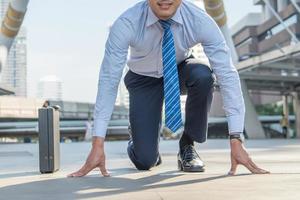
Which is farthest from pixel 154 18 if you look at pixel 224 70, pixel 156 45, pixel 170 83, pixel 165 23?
pixel 224 70

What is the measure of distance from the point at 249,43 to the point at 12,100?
38.2m

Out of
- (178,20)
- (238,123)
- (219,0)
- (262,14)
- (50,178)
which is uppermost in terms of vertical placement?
(262,14)

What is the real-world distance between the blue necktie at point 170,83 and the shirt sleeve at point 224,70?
250 mm

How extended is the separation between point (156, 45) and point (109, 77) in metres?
0.53

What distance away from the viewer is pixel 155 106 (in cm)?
531

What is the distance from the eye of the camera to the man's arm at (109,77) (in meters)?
4.30

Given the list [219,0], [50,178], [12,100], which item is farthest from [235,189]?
[12,100]

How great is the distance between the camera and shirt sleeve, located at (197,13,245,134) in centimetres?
443

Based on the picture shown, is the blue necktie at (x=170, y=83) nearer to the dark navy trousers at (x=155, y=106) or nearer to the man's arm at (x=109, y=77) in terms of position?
the man's arm at (x=109, y=77)

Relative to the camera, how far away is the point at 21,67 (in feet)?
393

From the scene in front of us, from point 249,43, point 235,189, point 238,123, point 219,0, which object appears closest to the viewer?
point 235,189

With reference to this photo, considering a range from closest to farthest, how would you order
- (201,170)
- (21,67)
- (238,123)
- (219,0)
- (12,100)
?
(238,123) → (201,170) → (219,0) → (12,100) → (21,67)

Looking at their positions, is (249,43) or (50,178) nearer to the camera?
(50,178)

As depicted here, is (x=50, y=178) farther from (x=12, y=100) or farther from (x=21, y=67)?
(x=21, y=67)
